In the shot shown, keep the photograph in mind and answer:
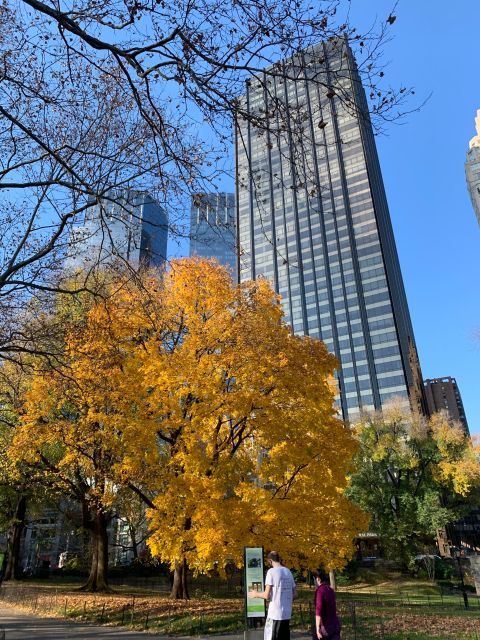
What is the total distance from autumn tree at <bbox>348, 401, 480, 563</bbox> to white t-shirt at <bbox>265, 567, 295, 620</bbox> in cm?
2767

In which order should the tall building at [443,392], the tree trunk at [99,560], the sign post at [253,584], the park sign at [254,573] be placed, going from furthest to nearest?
the tall building at [443,392] → the tree trunk at [99,560] → the park sign at [254,573] → the sign post at [253,584]

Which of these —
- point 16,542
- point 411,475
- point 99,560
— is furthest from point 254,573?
point 411,475

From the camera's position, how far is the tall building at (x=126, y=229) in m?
8.06

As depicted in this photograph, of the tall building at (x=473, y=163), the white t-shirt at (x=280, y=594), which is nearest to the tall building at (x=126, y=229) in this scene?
the white t-shirt at (x=280, y=594)

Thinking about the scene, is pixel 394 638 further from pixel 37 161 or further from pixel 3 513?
pixel 3 513

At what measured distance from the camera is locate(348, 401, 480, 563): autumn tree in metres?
31.2

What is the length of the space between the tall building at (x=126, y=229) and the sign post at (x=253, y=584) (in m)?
5.82

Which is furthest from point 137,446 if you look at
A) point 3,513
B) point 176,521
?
point 3,513

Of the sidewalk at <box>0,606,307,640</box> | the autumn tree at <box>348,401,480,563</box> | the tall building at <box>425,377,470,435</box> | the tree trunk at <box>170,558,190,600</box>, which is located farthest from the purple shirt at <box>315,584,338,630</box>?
the tall building at <box>425,377,470,435</box>

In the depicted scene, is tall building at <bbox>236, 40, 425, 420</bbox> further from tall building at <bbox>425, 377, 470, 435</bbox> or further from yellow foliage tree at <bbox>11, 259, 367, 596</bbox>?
yellow foliage tree at <bbox>11, 259, 367, 596</bbox>

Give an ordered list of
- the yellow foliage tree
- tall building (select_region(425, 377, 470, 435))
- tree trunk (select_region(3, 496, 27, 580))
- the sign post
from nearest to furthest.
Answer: the sign post → the yellow foliage tree → tree trunk (select_region(3, 496, 27, 580)) → tall building (select_region(425, 377, 470, 435))

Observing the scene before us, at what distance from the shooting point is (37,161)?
10.2 meters

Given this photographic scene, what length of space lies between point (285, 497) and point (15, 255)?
10.1m

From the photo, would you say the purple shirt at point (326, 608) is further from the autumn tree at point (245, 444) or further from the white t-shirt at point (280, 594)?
the autumn tree at point (245, 444)
